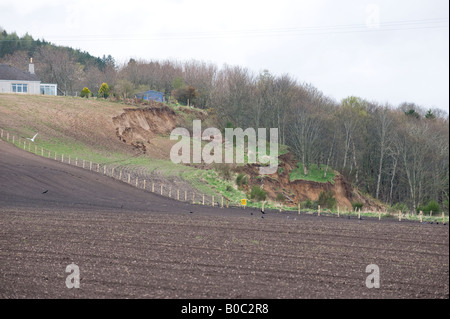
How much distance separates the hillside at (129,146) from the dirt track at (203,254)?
17204 millimetres

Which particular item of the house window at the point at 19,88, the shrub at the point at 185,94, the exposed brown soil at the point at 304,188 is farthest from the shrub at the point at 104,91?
the exposed brown soil at the point at 304,188

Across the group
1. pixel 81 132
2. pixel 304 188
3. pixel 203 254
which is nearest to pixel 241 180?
pixel 304 188

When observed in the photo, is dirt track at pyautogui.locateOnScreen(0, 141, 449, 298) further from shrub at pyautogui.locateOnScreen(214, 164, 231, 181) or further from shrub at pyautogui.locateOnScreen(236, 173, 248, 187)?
shrub at pyautogui.locateOnScreen(214, 164, 231, 181)

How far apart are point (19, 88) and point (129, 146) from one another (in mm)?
24465

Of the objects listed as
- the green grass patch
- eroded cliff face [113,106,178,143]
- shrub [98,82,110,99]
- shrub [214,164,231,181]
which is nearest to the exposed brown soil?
Result: the green grass patch

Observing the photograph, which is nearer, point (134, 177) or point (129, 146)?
point (134, 177)

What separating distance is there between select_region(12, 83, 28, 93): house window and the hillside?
7864mm

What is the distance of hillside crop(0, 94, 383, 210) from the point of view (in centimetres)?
5056

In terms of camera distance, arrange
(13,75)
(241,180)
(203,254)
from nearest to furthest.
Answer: (203,254) → (241,180) → (13,75)

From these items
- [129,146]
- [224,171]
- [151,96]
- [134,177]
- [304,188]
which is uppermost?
[151,96]

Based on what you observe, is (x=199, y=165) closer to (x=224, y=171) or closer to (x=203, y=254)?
(x=224, y=171)

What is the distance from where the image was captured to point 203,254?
727 inches

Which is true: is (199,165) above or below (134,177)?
above
